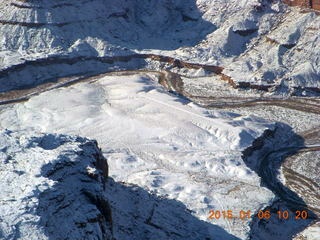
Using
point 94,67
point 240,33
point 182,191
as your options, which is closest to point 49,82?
point 94,67

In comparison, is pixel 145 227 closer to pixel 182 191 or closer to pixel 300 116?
pixel 182 191

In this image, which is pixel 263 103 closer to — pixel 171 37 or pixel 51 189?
pixel 171 37

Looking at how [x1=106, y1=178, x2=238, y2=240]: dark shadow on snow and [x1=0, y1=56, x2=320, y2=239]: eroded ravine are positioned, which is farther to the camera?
[x1=0, y1=56, x2=320, y2=239]: eroded ravine

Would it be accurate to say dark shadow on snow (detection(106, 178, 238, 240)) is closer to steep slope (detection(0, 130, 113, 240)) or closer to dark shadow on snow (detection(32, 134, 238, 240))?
dark shadow on snow (detection(32, 134, 238, 240))

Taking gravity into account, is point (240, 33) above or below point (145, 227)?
above
